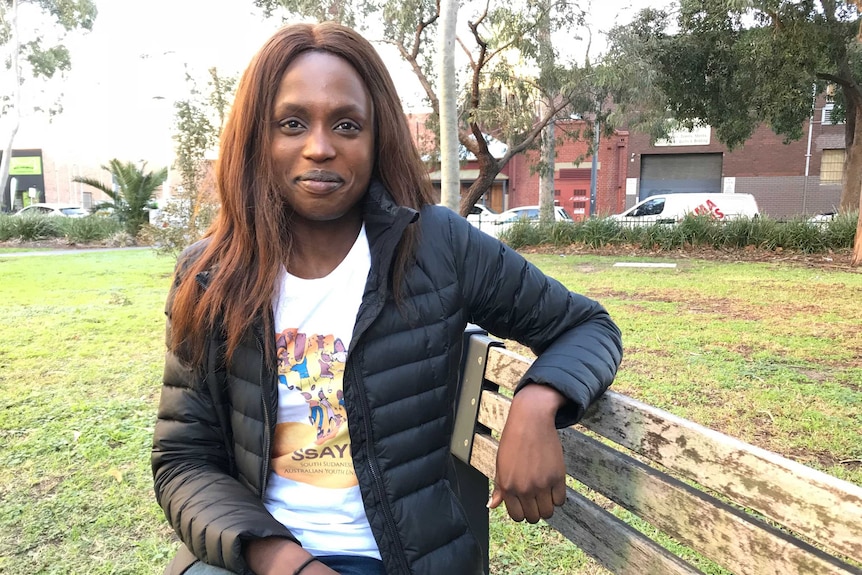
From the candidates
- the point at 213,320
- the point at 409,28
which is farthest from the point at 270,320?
the point at 409,28

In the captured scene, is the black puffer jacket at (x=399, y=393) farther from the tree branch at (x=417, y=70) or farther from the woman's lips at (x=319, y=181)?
the tree branch at (x=417, y=70)

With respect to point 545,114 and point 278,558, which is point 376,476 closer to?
point 278,558

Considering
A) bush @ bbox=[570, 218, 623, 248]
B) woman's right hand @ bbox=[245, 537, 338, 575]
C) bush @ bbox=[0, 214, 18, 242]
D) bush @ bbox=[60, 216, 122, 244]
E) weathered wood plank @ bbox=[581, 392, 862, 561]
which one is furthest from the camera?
bush @ bbox=[0, 214, 18, 242]

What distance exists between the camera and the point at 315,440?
1.40 m

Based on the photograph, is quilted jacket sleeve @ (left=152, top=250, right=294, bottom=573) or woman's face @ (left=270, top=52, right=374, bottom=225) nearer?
quilted jacket sleeve @ (left=152, top=250, right=294, bottom=573)

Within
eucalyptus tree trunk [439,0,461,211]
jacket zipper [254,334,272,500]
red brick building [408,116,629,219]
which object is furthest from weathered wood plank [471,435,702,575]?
red brick building [408,116,629,219]

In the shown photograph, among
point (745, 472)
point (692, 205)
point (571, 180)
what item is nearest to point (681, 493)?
point (745, 472)

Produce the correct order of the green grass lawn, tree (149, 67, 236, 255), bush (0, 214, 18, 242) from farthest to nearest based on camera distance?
bush (0, 214, 18, 242) → tree (149, 67, 236, 255) → the green grass lawn

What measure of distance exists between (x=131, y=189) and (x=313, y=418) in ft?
56.9

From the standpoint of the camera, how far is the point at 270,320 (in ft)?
4.62

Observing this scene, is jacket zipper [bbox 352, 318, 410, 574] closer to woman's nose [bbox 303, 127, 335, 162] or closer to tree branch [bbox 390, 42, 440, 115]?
woman's nose [bbox 303, 127, 335, 162]

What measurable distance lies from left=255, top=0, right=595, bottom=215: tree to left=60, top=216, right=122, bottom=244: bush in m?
8.71

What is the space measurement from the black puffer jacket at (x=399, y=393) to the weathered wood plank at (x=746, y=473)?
0.10 meters

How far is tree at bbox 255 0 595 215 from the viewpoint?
12602mm
